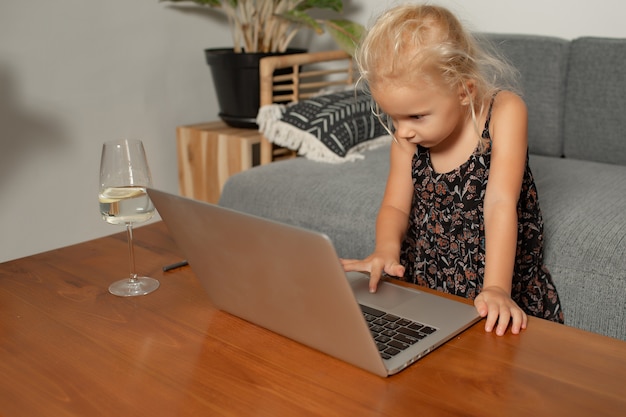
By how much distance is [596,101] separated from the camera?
219 centimetres

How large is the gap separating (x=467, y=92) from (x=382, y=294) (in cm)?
39

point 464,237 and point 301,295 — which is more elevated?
point 301,295

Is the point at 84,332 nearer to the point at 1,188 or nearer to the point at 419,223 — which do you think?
the point at 419,223

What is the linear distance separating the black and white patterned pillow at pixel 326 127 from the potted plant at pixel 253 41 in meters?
0.26

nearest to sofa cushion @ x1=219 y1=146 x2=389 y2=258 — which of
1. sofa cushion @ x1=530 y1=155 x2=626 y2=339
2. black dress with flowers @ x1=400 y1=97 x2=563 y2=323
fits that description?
black dress with flowers @ x1=400 y1=97 x2=563 y2=323

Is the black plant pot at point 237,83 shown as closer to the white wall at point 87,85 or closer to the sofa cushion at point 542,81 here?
the white wall at point 87,85

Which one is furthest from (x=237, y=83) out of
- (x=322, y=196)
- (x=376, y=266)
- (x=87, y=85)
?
Answer: (x=376, y=266)

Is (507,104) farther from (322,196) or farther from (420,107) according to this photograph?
(322,196)

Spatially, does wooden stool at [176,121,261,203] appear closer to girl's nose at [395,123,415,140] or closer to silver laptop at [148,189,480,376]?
girl's nose at [395,123,415,140]

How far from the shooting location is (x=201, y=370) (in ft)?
2.78

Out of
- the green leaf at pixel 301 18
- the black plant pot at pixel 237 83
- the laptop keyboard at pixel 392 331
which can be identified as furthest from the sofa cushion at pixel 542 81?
the laptop keyboard at pixel 392 331

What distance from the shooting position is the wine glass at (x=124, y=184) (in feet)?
3.50

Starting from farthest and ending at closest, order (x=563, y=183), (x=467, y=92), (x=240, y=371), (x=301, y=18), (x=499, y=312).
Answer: (x=301, y=18)
(x=563, y=183)
(x=467, y=92)
(x=499, y=312)
(x=240, y=371)

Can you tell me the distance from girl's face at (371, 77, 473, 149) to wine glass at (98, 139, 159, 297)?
1.23 ft
